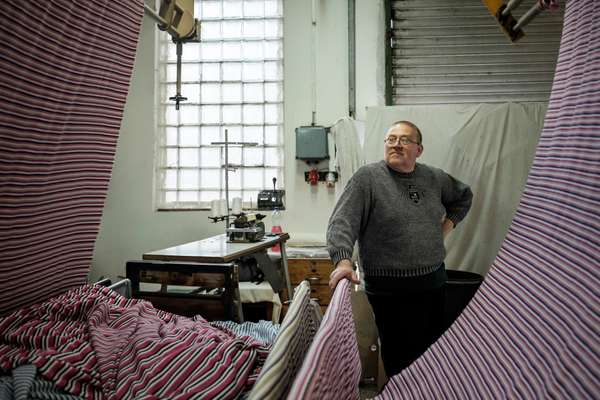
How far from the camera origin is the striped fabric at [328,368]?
445 millimetres

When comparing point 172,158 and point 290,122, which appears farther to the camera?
point 172,158

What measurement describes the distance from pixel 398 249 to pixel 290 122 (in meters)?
2.56

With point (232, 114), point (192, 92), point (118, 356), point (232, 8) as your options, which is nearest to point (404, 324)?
point (118, 356)

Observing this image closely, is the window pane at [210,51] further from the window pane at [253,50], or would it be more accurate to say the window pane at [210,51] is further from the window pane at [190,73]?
the window pane at [253,50]

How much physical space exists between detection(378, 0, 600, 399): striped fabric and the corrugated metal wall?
288cm

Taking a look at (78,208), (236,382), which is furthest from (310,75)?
(236,382)

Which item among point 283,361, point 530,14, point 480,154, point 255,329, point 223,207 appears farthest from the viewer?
point 223,207

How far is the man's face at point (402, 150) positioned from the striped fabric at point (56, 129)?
1291 millimetres

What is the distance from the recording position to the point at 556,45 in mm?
3492

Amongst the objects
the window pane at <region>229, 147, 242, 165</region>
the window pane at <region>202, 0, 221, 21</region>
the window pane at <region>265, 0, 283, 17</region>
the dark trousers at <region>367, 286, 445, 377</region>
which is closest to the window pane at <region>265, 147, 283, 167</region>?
the window pane at <region>229, 147, 242, 165</region>

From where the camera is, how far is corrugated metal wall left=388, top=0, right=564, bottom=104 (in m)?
3.49

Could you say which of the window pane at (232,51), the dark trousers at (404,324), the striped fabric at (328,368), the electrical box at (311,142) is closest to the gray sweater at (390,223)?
the dark trousers at (404,324)

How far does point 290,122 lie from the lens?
159 inches

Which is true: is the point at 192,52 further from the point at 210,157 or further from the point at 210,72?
the point at 210,157
